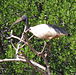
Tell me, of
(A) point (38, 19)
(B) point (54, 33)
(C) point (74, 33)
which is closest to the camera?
(B) point (54, 33)

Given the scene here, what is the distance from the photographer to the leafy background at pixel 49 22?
14.4ft

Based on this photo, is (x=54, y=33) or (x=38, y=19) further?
(x=38, y=19)

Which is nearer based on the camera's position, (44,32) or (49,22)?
(44,32)

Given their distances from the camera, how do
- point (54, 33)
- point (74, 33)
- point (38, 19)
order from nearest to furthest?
point (54, 33) < point (74, 33) < point (38, 19)

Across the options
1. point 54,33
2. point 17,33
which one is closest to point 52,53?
point 17,33

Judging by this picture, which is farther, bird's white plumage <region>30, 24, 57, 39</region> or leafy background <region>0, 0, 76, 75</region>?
leafy background <region>0, 0, 76, 75</region>

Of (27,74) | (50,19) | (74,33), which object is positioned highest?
(50,19)

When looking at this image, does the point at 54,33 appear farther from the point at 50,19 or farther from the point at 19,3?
the point at 19,3

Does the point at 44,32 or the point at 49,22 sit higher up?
the point at 49,22

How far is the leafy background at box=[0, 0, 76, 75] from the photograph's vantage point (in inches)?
173

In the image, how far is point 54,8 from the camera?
14.8ft

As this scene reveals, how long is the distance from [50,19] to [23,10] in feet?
1.90

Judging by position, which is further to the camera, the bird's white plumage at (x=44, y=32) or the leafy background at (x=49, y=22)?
the leafy background at (x=49, y=22)

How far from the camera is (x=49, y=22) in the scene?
451cm
